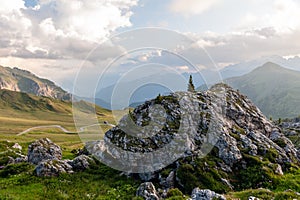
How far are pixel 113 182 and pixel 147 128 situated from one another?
9688 millimetres

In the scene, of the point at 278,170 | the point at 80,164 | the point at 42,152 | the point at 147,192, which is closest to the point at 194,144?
the point at 278,170

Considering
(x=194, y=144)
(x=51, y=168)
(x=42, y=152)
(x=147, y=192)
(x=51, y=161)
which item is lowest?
(x=147, y=192)

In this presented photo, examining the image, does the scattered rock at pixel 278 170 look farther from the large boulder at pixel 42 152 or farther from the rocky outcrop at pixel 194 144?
the large boulder at pixel 42 152

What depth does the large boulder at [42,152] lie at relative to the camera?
41969 millimetres

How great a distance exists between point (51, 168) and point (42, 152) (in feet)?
38.9

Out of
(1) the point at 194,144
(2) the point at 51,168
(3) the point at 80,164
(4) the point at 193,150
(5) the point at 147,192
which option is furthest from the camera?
(1) the point at 194,144

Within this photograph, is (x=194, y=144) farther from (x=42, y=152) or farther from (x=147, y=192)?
(x=42, y=152)

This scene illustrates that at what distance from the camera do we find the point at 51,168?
105ft

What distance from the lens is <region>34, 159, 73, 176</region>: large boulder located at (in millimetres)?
31500

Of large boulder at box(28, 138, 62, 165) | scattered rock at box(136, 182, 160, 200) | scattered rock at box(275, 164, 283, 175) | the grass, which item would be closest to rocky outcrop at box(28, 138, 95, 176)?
large boulder at box(28, 138, 62, 165)

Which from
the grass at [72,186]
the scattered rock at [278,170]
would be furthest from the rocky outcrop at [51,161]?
the scattered rock at [278,170]

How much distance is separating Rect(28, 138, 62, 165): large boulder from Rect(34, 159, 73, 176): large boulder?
343 inches

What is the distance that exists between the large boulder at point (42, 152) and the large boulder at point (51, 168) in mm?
8723

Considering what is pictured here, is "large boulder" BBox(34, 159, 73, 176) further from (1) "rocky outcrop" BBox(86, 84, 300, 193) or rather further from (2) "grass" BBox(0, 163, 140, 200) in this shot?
(1) "rocky outcrop" BBox(86, 84, 300, 193)
